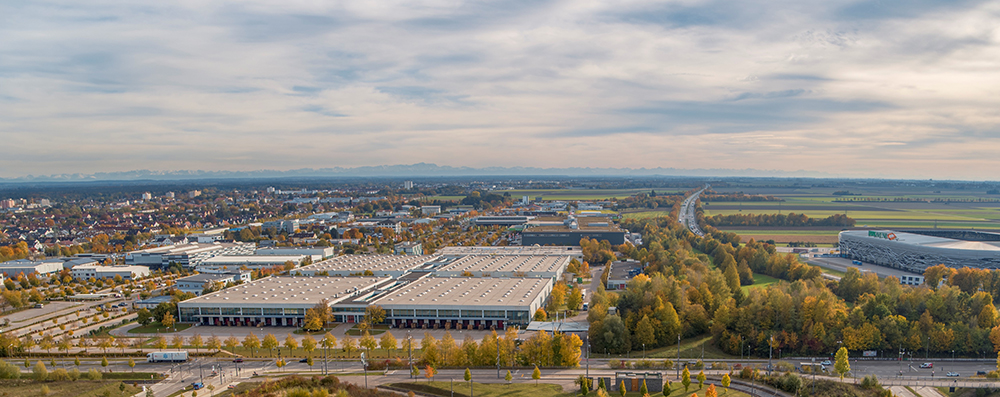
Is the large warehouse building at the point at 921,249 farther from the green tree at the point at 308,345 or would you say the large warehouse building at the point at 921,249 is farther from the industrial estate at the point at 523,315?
the green tree at the point at 308,345

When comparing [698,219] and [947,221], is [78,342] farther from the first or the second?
[947,221]

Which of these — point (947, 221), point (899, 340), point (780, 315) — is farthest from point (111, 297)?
point (947, 221)

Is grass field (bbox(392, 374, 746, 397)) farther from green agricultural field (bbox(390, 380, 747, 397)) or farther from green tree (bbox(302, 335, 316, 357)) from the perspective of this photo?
green tree (bbox(302, 335, 316, 357))

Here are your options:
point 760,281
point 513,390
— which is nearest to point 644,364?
point 513,390

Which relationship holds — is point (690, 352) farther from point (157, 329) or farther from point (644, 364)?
point (157, 329)

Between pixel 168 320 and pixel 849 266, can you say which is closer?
pixel 168 320

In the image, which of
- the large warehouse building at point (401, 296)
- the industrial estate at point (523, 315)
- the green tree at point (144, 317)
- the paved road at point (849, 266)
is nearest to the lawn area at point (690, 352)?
the industrial estate at point (523, 315)
